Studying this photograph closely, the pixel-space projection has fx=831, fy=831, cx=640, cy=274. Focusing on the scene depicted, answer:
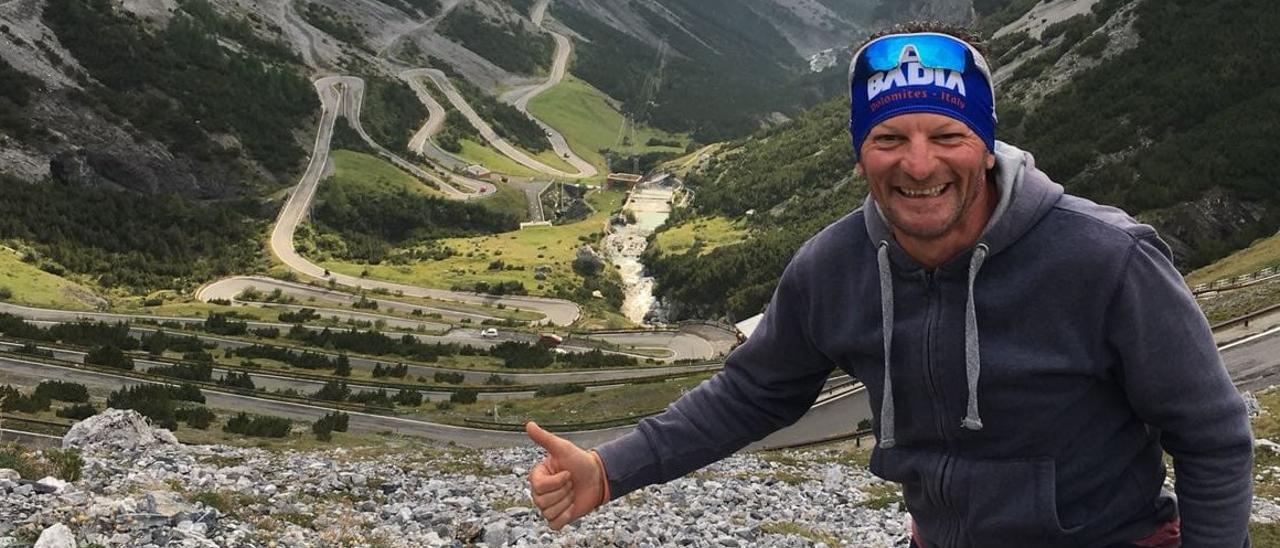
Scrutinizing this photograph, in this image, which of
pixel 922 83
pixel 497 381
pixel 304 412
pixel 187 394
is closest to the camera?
pixel 922 83

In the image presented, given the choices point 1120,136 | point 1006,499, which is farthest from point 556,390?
point 1120,136

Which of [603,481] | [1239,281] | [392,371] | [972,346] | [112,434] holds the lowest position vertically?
[392,371]

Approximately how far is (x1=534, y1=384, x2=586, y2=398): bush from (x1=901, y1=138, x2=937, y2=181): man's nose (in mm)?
48959

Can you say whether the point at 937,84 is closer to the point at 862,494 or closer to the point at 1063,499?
the point at 1063,499

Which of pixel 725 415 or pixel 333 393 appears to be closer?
pixel 725 415

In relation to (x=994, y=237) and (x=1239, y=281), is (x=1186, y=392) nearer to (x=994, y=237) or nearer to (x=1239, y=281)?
(x=994, y=237)

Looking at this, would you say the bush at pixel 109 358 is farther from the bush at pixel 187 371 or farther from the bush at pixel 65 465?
the bush at pixel 65 465

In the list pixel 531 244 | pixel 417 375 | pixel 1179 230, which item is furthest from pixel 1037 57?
pixel 417 375

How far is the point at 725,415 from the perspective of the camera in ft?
14.6

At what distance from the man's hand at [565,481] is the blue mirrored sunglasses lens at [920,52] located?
239cm

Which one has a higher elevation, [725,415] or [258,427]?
[725,415]

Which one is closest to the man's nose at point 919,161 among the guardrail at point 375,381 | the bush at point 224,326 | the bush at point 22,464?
the bush at point 22,464

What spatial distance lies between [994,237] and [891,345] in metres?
0.64

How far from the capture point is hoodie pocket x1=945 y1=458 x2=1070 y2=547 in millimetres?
3459
